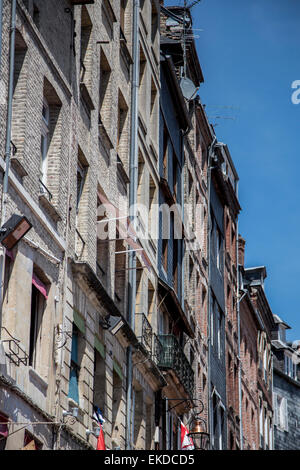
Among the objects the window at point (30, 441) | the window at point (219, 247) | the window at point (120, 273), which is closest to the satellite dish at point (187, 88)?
the window at point (219, 247)

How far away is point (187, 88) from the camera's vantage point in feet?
148

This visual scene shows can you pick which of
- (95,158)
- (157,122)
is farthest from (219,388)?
(95,158)

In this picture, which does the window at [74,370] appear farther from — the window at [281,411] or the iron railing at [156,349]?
the window at [281,411]

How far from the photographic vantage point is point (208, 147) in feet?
171

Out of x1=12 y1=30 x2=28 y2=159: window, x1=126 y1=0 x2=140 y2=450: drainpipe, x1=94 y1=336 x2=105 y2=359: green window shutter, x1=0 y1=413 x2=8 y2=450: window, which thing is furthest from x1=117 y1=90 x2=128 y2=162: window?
x1=0 y1=413 x2=8 y2=450: window

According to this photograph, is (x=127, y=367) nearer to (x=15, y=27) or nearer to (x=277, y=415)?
(x=15, y=27)

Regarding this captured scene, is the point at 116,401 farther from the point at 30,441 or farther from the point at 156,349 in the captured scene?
the point at 30,441

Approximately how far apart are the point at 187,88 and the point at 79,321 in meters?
21.7

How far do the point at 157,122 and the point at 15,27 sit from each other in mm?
16932

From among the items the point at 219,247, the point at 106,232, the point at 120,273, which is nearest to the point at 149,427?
the point at 120,273

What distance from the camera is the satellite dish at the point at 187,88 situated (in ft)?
148

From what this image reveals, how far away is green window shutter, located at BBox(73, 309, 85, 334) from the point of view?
24859 millimetres

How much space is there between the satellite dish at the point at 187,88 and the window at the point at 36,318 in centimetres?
2353

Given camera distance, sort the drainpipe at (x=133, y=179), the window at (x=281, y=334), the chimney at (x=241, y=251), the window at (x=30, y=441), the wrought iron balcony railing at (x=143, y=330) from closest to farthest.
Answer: the window at (x=30, y=441), the drainpipe at (x=133, y=179), the wrought iron balcony railing at (x=143, y=330), the chimney at (x=241, y=251), the window at (x=281, y=334)
